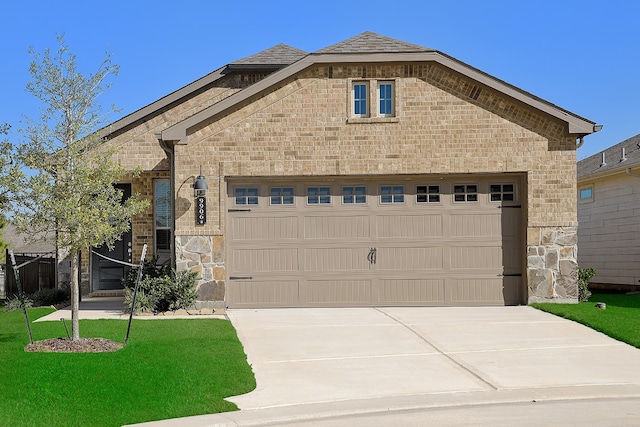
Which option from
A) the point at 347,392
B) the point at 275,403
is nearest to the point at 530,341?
the point at 347,392

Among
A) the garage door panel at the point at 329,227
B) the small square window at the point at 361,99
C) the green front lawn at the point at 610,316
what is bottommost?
the green front lawn at the point at 610,316

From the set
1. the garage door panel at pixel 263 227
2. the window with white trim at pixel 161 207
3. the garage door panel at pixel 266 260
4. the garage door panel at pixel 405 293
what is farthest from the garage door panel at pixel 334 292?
the window with white trim at pixel 161 207

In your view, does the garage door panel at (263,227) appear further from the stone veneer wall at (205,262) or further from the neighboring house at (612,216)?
the neighboring house at (612,216)

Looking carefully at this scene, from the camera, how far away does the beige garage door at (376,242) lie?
16.0m

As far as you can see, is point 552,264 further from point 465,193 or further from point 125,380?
point 125,380

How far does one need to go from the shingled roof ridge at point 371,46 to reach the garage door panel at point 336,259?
13.1 feet

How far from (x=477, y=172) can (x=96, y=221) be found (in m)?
8.02

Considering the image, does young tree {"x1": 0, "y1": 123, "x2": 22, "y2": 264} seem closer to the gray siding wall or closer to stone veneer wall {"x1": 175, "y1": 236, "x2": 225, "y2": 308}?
stone veneer wall {"x1": 175, "y1": 236, "x2": 225, "y2": 308}

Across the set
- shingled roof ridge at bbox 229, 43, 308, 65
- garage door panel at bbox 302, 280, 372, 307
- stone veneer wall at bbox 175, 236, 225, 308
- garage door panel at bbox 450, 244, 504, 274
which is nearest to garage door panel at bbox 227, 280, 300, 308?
garage door panel at bbox 302, 280, 372, 307

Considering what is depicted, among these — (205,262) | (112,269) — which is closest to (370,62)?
(205,262)

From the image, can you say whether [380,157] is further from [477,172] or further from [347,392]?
[347,392]

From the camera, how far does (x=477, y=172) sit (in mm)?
15891

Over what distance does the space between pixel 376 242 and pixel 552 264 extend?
359cm

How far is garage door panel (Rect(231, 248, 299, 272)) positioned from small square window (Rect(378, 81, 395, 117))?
3327 millimetres
